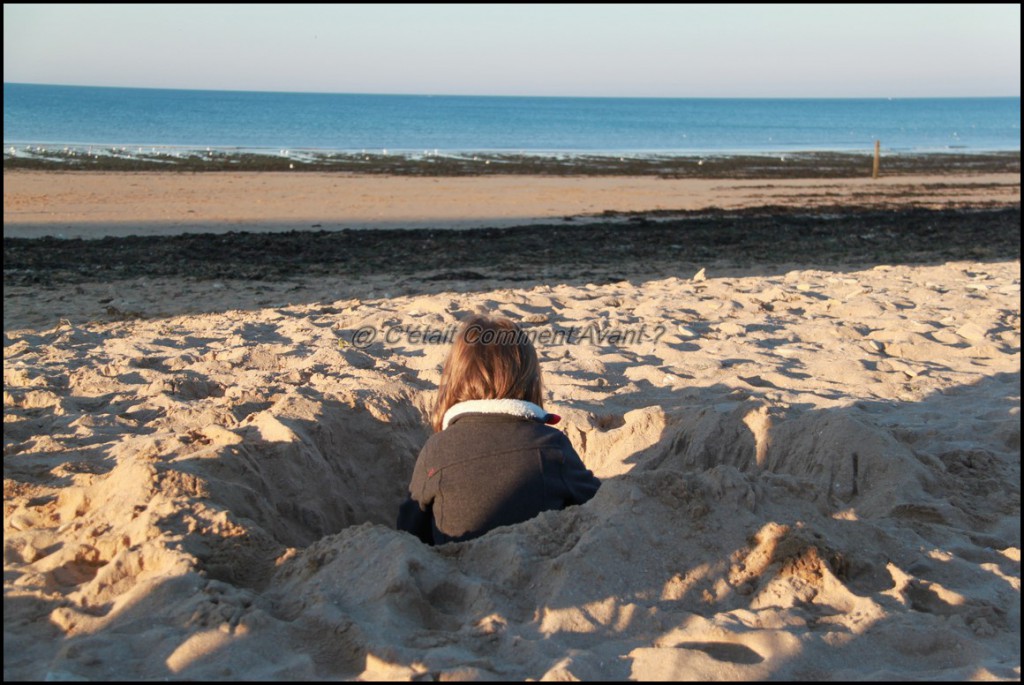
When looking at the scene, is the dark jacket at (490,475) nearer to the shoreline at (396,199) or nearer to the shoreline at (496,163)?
the shoreline at (396,199)

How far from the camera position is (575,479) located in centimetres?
336

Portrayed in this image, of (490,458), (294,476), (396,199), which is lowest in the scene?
(294,476)

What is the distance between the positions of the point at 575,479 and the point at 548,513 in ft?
1.07

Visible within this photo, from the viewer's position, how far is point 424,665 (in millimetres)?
2230

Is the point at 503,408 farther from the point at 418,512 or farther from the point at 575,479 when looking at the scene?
the point at 418,512

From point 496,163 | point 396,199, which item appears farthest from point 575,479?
point 496,163

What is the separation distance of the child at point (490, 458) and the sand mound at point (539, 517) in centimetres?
23

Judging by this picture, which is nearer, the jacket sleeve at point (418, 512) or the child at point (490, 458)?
the child at point (490, 458)

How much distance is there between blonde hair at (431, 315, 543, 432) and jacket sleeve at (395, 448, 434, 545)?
0.86ft

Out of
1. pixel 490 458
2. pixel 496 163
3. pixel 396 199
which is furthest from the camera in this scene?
pixel 496 163

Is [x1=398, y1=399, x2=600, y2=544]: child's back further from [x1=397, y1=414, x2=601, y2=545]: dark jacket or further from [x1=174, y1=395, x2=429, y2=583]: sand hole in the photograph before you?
[x1=174, y1=395, x2=429, y2=583]: sand hole

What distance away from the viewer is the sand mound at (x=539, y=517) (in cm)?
239

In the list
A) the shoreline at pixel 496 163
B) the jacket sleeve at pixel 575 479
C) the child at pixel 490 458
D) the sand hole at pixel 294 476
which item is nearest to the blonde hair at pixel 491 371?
the child at pixel 490 458

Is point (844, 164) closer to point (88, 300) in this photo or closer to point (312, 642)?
point (88, 300)
